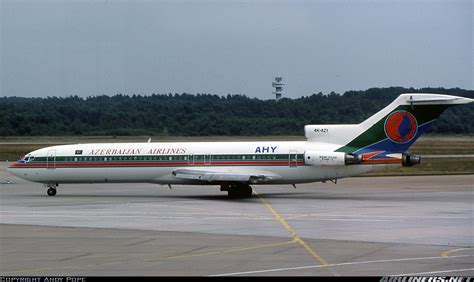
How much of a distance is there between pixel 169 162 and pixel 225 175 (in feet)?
11.0

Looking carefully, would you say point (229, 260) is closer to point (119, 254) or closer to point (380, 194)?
point (119, 254)

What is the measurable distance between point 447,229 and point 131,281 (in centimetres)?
1228

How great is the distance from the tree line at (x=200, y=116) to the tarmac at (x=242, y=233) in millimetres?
36068

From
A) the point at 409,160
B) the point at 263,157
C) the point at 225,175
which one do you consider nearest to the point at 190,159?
the point at 225,175

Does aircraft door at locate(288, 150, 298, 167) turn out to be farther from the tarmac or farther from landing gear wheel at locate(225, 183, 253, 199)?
landing gear wheel at locate(225, 183, 253, 199)

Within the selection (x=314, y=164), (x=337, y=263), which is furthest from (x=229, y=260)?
(x=314, y=164)

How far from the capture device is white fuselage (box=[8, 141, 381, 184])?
121 feet

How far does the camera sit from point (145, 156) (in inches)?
1540

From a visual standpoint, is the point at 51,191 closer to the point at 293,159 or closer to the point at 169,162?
the point at 169,162

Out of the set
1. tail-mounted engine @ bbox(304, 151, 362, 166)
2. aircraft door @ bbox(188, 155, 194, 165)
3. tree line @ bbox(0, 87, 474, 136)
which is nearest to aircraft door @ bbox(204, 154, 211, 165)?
aircraft door @ bbox(188, 155, 194, 165)

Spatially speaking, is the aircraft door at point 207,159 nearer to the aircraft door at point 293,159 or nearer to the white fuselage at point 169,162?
the white fuselage at point 169,162

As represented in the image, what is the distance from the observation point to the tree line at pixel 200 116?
7700cm

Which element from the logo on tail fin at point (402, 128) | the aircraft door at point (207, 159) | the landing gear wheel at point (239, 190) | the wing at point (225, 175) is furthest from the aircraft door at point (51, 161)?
the logo on tail fin at point (402, 128)

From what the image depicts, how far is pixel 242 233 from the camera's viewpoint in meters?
23.0
